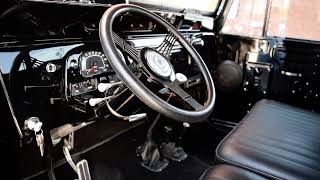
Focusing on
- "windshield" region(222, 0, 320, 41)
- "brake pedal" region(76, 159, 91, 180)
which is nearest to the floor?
"brake pedal" region(76, 159, 91, 180)

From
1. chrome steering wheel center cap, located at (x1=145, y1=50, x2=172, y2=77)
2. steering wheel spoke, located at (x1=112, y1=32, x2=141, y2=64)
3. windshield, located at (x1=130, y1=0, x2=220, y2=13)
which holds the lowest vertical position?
chrome steering wheel center cap, located at (x1=145, y1=50, x2=172, y2=77)

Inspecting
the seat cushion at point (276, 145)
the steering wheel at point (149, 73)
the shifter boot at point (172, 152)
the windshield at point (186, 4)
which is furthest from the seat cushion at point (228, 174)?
the windshield at point (186, 4)

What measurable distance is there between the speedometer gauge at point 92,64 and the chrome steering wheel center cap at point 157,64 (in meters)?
0.28

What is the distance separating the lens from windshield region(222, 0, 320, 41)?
2137mm

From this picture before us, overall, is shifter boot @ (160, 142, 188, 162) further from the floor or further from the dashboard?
the dashboard

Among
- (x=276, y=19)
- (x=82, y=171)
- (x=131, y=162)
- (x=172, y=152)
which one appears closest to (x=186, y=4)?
(x=276, y=19)

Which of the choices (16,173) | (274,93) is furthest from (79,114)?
(274,93)

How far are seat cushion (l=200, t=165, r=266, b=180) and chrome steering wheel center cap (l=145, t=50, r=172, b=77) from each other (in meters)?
0.39

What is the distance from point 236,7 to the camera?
2527mm

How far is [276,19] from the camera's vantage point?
227 centimetres

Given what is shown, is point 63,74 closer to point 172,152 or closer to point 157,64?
point 157,64

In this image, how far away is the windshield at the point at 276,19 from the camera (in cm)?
214

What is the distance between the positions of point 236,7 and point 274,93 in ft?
2.71

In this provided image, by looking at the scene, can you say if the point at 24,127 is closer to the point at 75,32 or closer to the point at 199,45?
the point at 75,32
